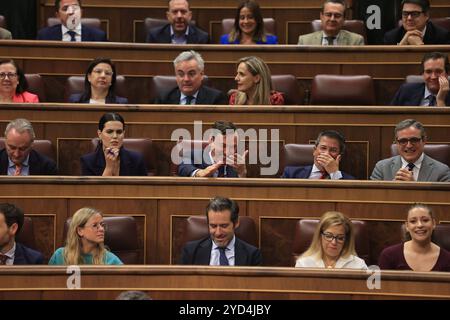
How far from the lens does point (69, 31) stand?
356 centimetres

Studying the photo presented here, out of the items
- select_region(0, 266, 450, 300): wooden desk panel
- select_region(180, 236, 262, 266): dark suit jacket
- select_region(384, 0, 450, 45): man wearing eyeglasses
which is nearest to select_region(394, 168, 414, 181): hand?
select_region(180, 236, 262, 266): dark suit jacket

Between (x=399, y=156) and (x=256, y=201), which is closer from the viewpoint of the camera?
(x=256, y=201)

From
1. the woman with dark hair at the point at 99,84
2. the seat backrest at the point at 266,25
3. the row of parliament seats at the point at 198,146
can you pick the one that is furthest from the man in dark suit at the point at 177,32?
the row of parliament seats at the point at 198,146

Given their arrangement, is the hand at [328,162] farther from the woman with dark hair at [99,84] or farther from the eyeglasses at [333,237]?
the woman with dark hair at [99,84]

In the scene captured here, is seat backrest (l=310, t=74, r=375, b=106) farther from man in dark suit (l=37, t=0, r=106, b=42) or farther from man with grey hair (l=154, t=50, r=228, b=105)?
man in dark suit (l=37, t=0, r=106, b=42)

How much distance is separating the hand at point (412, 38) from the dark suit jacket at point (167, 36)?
610mm

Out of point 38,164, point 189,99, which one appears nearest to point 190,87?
point 189,99

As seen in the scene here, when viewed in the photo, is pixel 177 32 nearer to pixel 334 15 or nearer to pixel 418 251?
pixel 334 15

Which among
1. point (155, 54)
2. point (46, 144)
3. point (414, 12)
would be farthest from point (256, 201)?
point (414, 12)

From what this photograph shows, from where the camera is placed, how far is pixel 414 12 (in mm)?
3479

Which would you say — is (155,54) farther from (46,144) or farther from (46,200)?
(46,200)

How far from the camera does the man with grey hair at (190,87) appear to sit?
3.14 meters

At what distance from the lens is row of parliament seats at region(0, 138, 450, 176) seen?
114 inches
